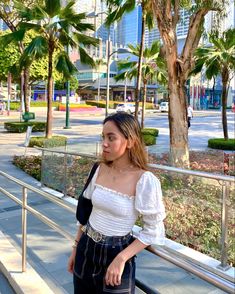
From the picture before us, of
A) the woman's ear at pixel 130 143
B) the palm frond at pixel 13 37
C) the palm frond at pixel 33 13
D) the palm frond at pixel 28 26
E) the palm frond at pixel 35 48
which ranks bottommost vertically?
the woman's ear at pixel 130 143

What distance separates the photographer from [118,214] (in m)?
1.91

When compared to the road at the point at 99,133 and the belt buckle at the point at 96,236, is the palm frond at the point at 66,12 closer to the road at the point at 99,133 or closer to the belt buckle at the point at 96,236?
the road at the point at 99,133

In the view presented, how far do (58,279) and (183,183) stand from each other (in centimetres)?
148

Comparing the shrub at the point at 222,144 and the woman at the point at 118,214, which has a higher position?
the woman at the point at 118,214

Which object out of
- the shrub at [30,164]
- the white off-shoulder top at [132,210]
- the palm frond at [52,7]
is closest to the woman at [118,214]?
the white off-shoulder top at [132,210]

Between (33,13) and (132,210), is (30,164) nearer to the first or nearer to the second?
(33,13)

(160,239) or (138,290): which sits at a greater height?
(160,239)

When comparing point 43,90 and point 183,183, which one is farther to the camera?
point 43,90

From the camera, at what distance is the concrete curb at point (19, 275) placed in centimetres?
341

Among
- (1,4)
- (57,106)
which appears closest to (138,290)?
(1,4)

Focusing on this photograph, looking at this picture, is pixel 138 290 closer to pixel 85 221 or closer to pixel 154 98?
pixel 85 221

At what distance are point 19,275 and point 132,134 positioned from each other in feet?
7.60

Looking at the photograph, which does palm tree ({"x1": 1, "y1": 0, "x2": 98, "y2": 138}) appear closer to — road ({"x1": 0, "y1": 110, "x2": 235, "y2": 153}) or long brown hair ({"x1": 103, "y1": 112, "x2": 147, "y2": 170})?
road ({"x1": 0, "y1": 110, "x2": 235, "y2": 153})

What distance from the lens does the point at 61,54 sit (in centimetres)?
1464
